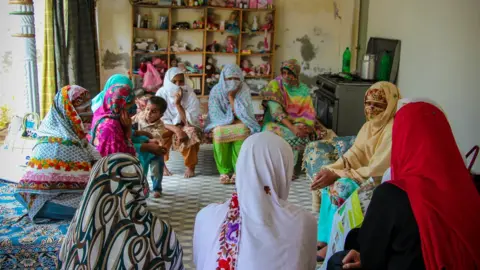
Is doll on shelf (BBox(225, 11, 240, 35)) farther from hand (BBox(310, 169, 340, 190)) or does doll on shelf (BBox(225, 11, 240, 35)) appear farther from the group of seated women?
the group of seated women

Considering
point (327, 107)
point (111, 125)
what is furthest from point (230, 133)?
point (111, 125)

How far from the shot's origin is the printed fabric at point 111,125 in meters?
3.74

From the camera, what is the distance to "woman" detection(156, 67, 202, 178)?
5.43m

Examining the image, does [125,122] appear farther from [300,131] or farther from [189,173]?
[300,131]

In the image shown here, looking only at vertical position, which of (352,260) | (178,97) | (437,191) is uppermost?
(437,191)

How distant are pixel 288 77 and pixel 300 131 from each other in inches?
23.7

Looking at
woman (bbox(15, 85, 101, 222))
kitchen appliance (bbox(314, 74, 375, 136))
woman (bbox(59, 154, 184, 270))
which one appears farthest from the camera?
kitchen appliance (bbox(314, 74, 375, 136))

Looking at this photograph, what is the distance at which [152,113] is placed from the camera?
495 cm

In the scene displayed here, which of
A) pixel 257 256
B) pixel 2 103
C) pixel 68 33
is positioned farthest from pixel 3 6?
pixel 257 256

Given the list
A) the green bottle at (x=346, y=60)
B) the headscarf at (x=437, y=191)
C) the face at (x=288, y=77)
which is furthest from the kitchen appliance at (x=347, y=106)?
the headscarf at (x=437, y=191)

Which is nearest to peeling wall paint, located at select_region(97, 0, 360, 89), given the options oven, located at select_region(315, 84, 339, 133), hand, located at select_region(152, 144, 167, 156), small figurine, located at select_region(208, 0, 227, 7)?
small figurine, located at select_region(208, 0, 227, 7)

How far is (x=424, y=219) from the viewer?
182 cm

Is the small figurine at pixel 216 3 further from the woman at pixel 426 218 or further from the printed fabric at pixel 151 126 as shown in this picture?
the woman at pixel 426 218

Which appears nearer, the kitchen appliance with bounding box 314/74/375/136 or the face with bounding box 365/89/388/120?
the face with bounding box 365/89/388/120
